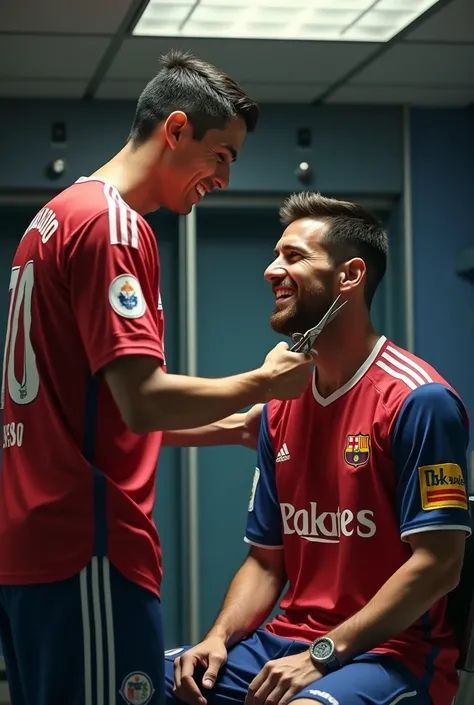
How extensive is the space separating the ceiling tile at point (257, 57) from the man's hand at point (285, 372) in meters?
2.47

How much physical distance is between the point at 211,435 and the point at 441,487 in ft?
1.75

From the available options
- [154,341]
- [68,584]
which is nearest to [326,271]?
[154,341]

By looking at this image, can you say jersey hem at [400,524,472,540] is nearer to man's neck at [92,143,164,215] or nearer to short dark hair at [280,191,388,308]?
short dark hair at [280,191,388,308]

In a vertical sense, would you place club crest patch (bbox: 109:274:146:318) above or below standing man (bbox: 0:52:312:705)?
above

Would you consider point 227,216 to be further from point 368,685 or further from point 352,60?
point 368,685

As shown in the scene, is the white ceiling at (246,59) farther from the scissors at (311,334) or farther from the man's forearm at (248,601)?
the man's forearm at (248,601)

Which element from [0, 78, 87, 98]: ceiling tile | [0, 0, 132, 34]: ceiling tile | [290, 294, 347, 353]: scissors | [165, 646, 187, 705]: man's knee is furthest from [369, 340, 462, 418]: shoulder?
[0, 78, 87, 98]: ceiling tile

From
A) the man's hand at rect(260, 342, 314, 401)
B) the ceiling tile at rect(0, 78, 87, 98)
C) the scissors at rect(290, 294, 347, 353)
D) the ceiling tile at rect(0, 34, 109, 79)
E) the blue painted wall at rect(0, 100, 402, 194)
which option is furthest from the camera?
the blue painted wall at rect(0, 100, 402, 194)

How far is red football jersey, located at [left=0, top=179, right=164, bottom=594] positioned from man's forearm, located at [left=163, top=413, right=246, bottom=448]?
0.50m

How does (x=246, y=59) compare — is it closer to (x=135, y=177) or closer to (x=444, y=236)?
(x=444, y=236)

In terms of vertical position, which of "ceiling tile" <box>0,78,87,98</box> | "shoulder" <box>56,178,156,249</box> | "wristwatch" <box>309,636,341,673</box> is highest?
"ceiling tile" <box>0,78,87,98</box>

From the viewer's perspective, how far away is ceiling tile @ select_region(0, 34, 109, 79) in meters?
3.80

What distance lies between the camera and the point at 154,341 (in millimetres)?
1483

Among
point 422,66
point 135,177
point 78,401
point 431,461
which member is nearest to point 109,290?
point 78,401
